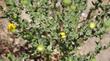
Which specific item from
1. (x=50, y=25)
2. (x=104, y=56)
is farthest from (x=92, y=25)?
(x=104, y=56)

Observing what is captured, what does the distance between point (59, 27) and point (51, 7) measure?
205mm

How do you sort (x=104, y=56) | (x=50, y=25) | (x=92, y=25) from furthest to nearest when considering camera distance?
(x=104, y=56)
(x=50, y=25)
(x=92, y=25)

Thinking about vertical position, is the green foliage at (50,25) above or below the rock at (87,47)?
above

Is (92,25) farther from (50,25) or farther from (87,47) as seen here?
(87,47)

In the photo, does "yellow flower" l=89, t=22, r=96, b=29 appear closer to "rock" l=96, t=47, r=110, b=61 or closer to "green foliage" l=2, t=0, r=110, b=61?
"green foliage" l=2, t=0, r=110, b=61

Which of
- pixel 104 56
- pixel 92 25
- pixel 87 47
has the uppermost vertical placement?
pixel 92 25

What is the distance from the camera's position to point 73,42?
2436 mm

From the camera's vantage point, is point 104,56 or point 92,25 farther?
point 104,56

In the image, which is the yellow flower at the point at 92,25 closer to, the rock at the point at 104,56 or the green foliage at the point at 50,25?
the green foliage at the point at 50,25

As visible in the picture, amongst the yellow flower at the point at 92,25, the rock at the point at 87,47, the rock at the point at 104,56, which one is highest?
the yellow flower at the point at 92,25

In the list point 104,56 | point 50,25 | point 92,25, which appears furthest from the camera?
point 104,56

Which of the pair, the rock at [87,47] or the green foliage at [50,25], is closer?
the green foliage at [50,25]

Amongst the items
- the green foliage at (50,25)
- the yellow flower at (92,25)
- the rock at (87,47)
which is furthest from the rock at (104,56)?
the yellow flower at (92,25)

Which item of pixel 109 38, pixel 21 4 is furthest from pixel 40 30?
pixel 109 38
